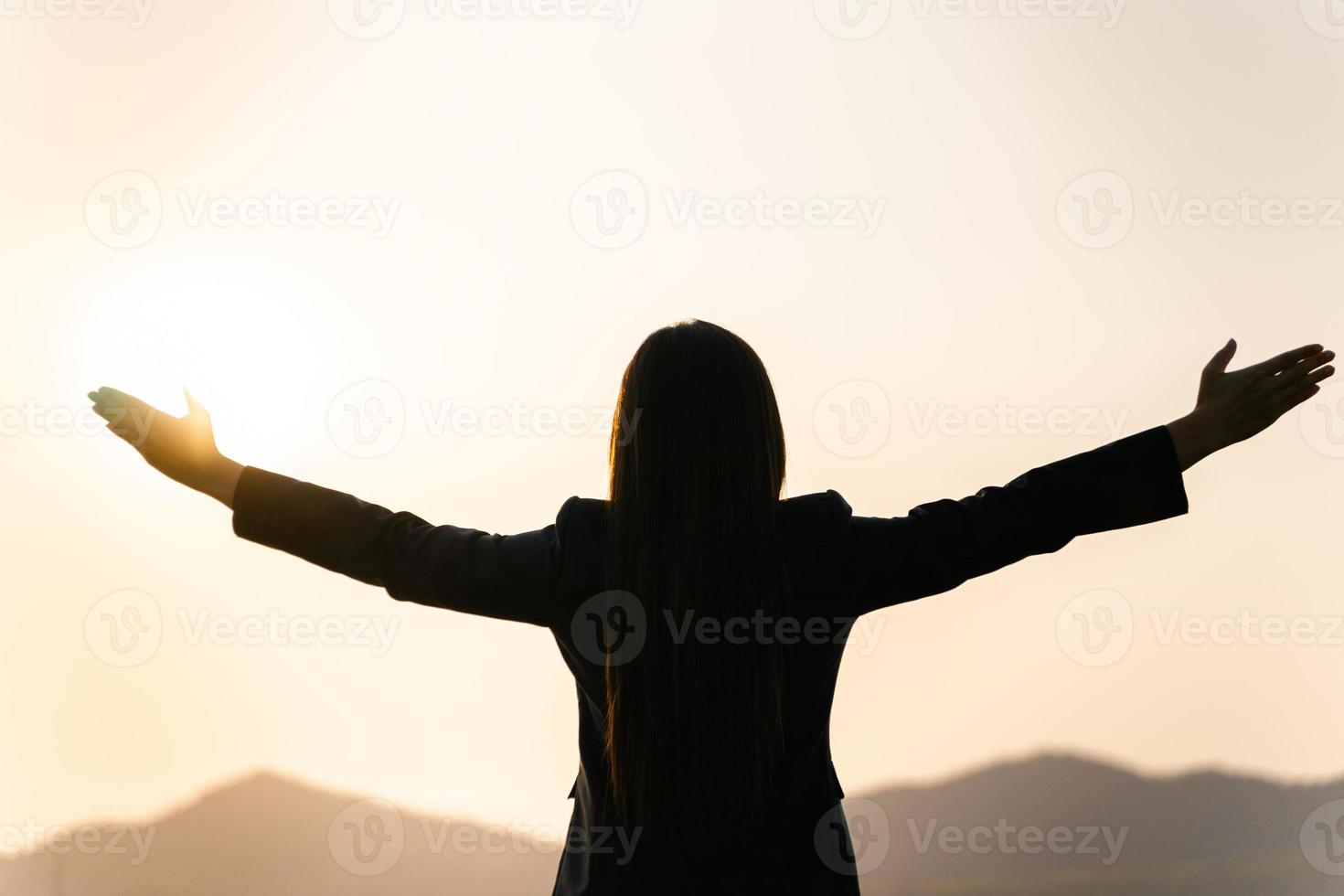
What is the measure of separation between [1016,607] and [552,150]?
1461 millimetres

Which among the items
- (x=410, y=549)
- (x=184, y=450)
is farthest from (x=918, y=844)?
(x=184, y=450)

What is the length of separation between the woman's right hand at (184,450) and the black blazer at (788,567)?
0.03 metres

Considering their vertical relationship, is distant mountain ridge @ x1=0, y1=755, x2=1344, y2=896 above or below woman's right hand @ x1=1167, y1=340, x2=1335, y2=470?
below

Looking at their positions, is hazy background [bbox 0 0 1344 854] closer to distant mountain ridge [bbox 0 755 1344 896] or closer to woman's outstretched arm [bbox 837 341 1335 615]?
distant mountain ridge [bbox 0 755 1344 896]

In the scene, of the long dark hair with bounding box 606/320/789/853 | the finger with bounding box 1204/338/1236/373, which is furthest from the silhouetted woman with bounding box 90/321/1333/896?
the finger with bounding box 1204/338/1236/373

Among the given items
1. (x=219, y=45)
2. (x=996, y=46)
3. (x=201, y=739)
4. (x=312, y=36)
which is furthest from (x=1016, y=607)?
(x=219, y=45)

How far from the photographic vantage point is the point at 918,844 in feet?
7.60

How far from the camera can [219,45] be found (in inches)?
89.6

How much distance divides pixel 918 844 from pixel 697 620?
162 centimetres

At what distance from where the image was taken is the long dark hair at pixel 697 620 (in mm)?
982

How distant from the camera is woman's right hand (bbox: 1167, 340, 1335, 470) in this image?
1.08 m

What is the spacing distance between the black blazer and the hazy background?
48.1 inches

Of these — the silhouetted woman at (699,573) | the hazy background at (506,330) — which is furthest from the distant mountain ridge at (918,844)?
the silhouetted woman at (699,573)

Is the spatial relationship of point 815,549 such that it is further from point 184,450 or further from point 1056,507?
point 184,450
